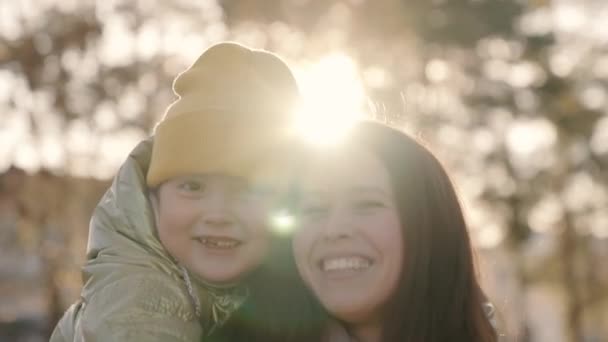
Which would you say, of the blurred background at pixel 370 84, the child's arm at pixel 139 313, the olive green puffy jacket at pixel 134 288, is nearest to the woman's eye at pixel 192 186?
the olive green puffy jacket at pixel 134 288

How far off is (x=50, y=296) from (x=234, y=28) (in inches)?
257

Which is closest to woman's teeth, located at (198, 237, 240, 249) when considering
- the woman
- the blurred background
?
the woman

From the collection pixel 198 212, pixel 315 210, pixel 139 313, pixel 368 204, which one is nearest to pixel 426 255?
pixel 368 204

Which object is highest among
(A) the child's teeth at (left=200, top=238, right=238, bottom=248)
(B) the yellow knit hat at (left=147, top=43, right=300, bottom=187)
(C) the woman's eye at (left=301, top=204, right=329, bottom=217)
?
(B) the yellow knit hat at (left=147, top=43, right=300, bottom=187)

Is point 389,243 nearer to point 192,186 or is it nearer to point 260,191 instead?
point 260,191

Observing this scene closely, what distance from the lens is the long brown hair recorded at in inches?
126

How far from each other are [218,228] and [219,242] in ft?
0.16

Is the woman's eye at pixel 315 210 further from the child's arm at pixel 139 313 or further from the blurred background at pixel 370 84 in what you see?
the blurred background at pixel 370 84

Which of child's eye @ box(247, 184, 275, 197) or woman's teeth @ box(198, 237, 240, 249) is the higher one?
child's eye @ box(247, 184, 275, 197)

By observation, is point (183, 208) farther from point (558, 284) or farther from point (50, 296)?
point (558, 284)

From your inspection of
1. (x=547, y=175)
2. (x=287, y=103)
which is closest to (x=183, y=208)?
(x=287, y=103)

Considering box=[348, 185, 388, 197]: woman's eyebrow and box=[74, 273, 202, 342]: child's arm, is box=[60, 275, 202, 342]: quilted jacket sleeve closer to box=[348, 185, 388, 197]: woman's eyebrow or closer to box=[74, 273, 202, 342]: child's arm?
box=[74, 273, 202, 342]: child's arm

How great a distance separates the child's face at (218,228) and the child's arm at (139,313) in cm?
17

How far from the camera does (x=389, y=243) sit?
3170 millimetres
